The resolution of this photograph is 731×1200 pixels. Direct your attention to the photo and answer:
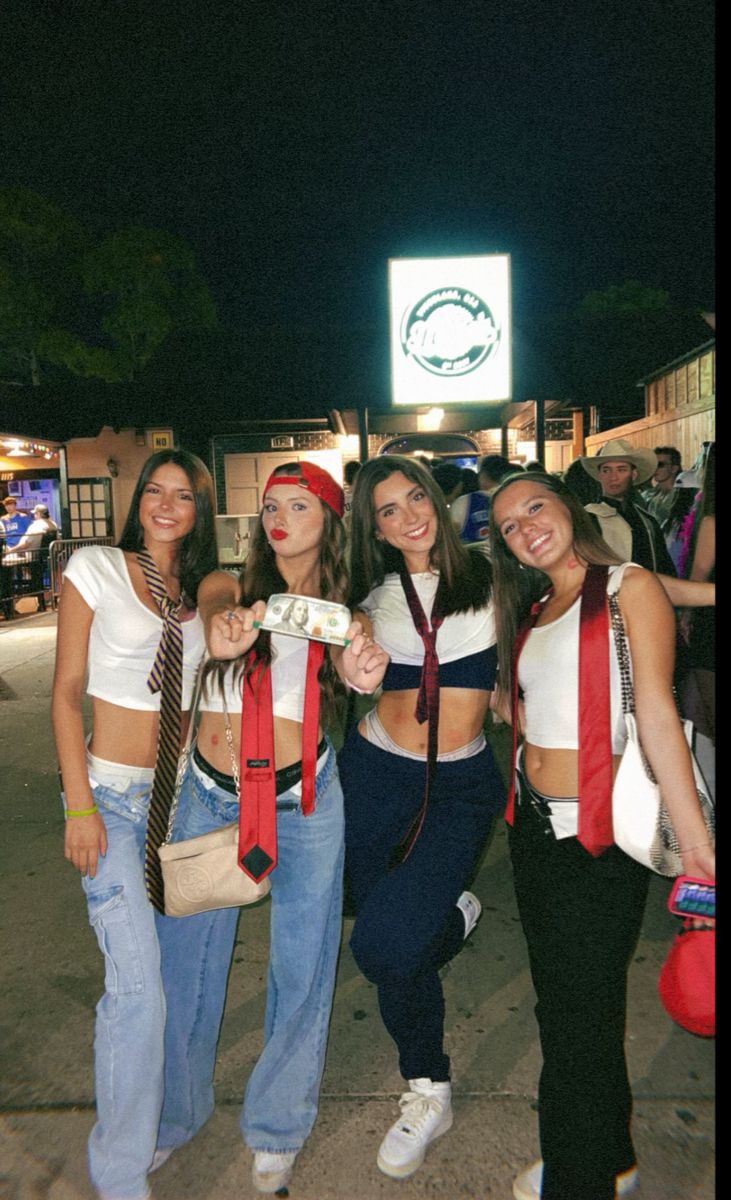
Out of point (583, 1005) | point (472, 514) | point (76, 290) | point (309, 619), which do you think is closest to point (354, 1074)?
point (583, 1005)

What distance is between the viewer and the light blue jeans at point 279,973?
2.14 m

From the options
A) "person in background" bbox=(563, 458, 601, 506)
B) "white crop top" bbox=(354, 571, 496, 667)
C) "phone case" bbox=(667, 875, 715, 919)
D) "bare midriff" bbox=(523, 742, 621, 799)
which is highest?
"person in background" bbox=(563, 458, 601, 506)

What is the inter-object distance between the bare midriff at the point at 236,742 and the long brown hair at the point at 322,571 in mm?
137

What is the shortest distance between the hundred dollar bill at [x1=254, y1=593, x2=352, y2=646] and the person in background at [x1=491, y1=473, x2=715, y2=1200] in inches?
21.0

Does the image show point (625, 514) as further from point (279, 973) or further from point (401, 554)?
point (279, 973)

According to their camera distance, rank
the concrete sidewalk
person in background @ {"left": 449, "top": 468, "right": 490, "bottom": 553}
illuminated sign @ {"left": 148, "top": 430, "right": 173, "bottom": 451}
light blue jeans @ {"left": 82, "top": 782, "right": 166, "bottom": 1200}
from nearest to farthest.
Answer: light blue jeans @ {"left": 82, "top": 782, "right": 166, "bottom": 1200}, the concrete sidewalk, person in background @ {"left": 449, "top": 468, "right": 490, "bottom": 553}, illuminated sign @ {"left": 148, "top": 430, "right": 173, "bottom": 451}

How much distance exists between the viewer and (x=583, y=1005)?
1832mm

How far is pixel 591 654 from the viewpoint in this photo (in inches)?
73.6

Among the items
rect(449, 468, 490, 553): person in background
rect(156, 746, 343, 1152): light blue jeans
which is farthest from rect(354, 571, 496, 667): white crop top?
rect(449, 468, 490, 553): person in background

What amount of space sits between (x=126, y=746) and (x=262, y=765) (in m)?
0.40

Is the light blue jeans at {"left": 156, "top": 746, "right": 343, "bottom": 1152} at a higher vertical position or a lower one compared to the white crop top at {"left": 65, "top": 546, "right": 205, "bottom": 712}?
lower

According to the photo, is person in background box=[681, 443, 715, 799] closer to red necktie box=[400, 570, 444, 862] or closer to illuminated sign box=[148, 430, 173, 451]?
red necktie box=[400, 570, 444, 862]

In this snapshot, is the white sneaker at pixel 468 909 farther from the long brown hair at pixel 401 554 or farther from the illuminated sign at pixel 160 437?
the illuminated sign at pixel 160 437

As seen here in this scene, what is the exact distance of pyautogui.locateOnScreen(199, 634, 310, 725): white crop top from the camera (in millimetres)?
2184
